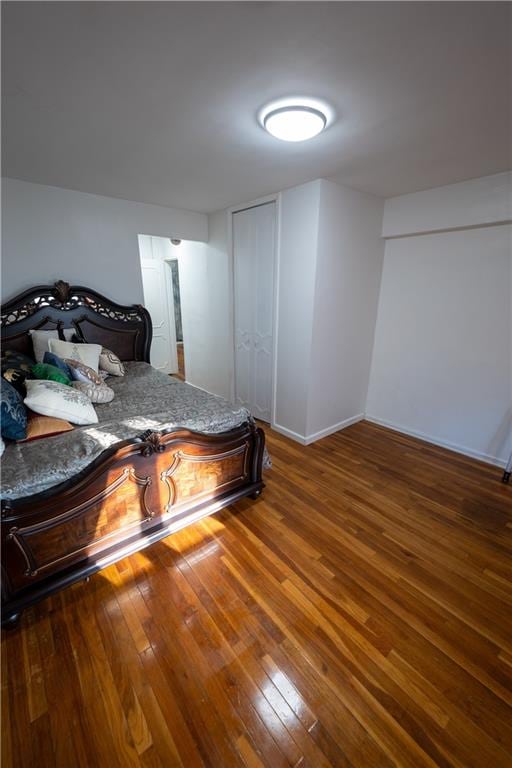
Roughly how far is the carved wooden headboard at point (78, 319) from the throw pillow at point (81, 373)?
2.42 feet

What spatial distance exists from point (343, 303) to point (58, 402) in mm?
2548

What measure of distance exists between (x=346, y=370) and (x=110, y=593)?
2772 millimetres

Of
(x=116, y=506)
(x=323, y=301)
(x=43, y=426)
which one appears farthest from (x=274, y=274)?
(x=116, y=506)

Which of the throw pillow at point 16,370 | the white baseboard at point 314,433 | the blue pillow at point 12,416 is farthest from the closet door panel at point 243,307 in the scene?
the blue pillow at point 12,416

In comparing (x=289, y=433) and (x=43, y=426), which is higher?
(x=43, y=426)

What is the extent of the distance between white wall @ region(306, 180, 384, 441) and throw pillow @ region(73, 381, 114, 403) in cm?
179

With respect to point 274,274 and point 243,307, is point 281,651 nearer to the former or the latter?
point 274,274

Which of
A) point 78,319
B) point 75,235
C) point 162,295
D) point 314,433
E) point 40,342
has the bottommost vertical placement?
point 314,433

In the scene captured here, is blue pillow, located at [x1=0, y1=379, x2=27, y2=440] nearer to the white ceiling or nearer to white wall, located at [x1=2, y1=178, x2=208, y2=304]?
the white ceiling

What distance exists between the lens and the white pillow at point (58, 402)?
1776mm

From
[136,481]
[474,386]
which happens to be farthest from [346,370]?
[136,481]

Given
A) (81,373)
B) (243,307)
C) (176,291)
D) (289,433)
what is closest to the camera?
(81,373)

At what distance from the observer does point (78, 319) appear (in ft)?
9.79

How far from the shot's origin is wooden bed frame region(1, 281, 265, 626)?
1.36 metres
